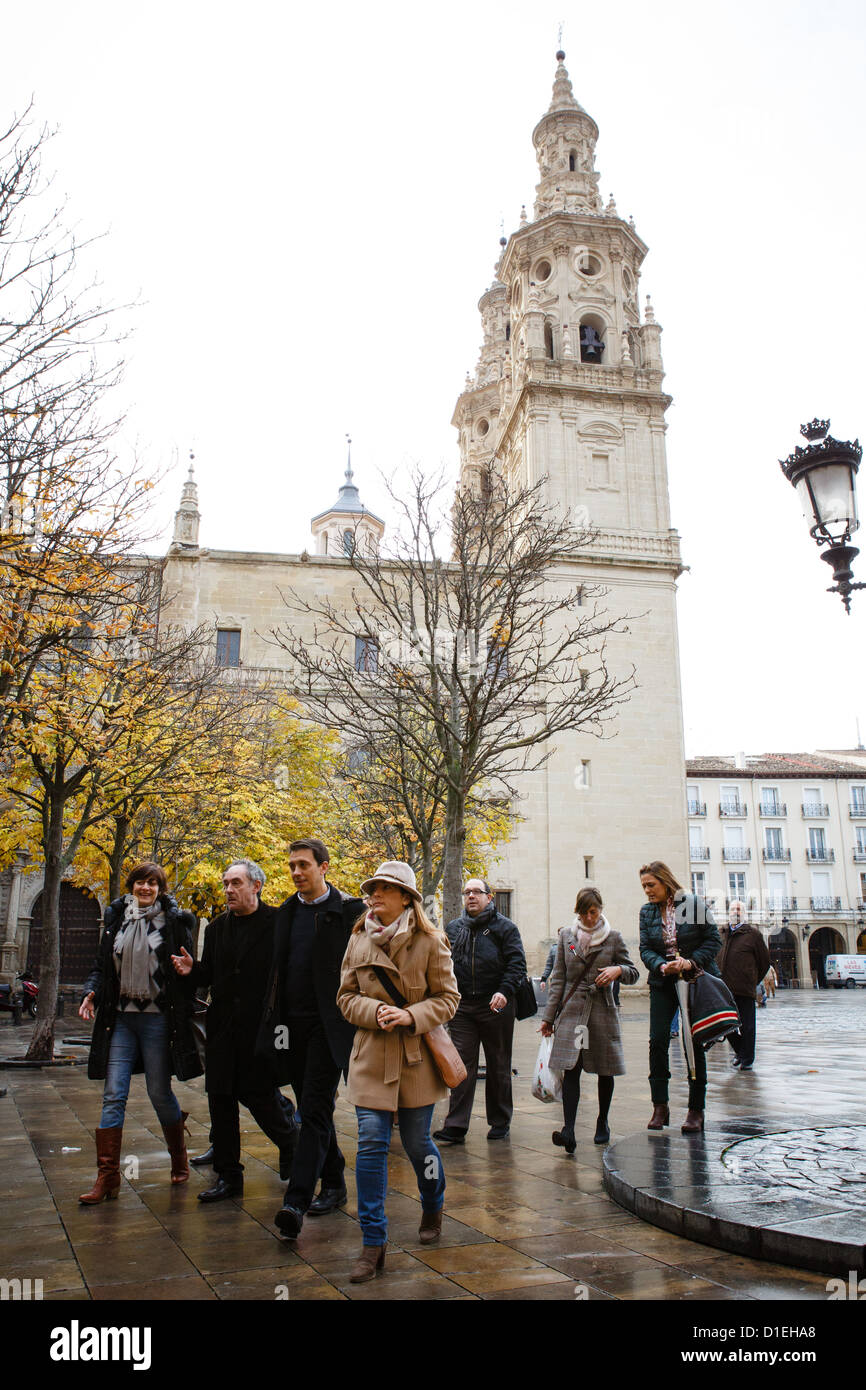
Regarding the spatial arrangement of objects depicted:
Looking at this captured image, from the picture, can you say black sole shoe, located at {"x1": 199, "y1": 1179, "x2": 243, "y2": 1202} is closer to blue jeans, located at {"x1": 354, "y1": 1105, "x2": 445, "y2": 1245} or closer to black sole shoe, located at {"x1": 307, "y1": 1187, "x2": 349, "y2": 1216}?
black sole shoe, located at {"x1": 307, "y1": 1187, "x2": 349, "y2": 1216}

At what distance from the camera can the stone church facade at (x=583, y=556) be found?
107ft

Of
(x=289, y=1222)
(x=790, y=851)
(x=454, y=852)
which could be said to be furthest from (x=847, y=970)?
(x=289, y=1222)

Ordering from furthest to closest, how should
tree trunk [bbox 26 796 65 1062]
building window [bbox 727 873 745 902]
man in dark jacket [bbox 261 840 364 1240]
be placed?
building window [bbox 727 873 745 902] → tree trunk [bbox 26 796 65 1062] → man in dark jacket [bbox 261 840 364 1240]

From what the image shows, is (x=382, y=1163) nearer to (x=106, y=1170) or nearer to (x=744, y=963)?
(x=106, y=1170)

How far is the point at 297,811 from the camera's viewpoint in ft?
78.5

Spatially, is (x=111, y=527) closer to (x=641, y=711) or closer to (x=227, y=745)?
(x=227, y=745)

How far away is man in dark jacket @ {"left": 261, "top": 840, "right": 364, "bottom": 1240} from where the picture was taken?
194 inches

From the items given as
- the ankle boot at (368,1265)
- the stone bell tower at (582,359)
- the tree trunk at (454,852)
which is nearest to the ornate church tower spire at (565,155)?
the stone bell tower at (582,359)

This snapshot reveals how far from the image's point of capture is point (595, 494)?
117 ft

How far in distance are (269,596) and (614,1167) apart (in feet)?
104

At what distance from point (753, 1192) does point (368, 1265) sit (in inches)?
83.9

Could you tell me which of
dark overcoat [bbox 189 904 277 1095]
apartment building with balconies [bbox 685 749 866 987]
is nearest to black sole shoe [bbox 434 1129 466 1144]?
dark overcoat [bbox 189 904 277 1095]

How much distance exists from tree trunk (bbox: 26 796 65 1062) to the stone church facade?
57.1ft
